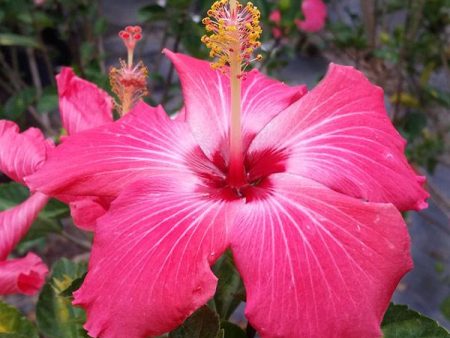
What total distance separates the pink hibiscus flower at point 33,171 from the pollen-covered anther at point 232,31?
0.20 metres

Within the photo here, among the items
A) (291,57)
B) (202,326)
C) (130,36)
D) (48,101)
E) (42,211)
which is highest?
(130,36)

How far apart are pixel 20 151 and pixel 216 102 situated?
0.27 metres

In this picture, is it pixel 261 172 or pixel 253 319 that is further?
pixel 261 172

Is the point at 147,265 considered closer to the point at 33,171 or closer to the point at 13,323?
the point at 33,171

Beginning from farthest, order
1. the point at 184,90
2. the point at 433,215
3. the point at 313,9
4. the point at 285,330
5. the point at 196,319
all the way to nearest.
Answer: the point at 433,215, the point at 313,9, the point at 184,90, the point at 196,319, the point at 285,330

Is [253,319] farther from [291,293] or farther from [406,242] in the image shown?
[406,242]

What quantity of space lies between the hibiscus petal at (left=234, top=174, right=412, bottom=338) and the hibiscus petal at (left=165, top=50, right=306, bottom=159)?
0.20 metres

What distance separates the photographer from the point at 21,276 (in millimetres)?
754

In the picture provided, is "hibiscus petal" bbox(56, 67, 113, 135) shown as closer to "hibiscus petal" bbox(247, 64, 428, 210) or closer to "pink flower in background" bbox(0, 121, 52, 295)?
"pink flower in background" bbox(0, 121, 52, 295)

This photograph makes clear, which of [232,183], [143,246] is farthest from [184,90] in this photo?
[143,246]

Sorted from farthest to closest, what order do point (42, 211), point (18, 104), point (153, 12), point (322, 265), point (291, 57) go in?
point (291, 57), point (18, 104), point (153, 12), point (42, 211), point (322, 265)

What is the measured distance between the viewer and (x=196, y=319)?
0.68m

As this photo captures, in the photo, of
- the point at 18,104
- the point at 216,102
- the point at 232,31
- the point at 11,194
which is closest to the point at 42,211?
the point at 11,194

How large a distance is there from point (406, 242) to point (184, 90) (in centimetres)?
39
